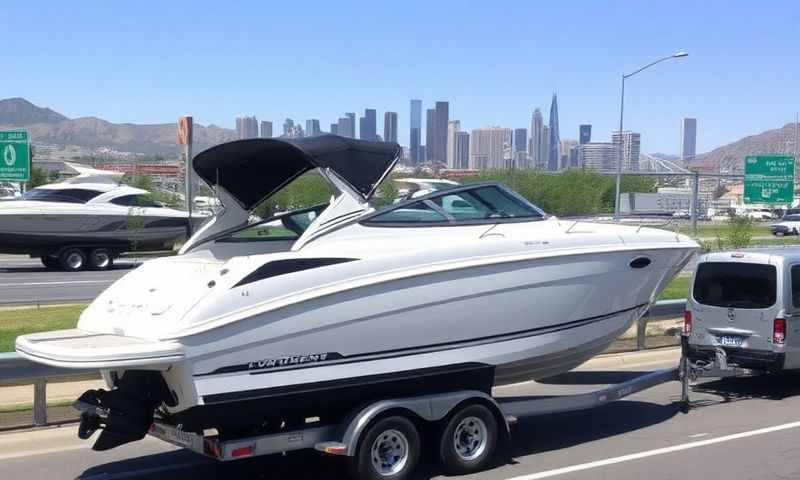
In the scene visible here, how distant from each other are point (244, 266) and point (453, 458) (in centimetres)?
247

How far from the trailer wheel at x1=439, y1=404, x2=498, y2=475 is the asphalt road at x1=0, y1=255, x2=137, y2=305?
46.1 ft

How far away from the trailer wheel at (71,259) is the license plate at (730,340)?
69.2ft

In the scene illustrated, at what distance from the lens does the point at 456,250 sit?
832 centimetres

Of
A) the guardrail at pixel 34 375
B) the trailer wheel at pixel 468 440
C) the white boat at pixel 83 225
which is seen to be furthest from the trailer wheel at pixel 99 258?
the trailer wheel at pixel 468 440

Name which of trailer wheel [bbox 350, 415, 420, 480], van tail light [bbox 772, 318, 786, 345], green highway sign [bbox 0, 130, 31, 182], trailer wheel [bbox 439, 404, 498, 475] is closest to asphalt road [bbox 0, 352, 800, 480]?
trailer wheel [bbox 439, 404, 498, 475]

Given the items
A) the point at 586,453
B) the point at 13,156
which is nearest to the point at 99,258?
the point at 13,156

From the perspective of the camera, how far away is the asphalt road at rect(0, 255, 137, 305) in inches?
848

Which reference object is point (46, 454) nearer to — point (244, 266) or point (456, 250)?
point (244, 266)

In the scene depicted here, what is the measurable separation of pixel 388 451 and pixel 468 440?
86 cm

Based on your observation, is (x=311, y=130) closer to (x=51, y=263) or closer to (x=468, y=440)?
(x=51, y=263)

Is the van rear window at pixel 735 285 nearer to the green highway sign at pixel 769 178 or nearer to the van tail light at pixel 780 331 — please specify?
the van tail light at pixel 780 331

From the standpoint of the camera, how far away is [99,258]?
29.2 metres

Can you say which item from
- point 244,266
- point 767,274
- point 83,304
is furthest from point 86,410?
point 83,304

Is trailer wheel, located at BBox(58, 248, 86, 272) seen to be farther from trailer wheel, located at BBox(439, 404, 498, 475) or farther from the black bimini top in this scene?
trailer wheel, located at BBox(439, 404, 498, 475)
